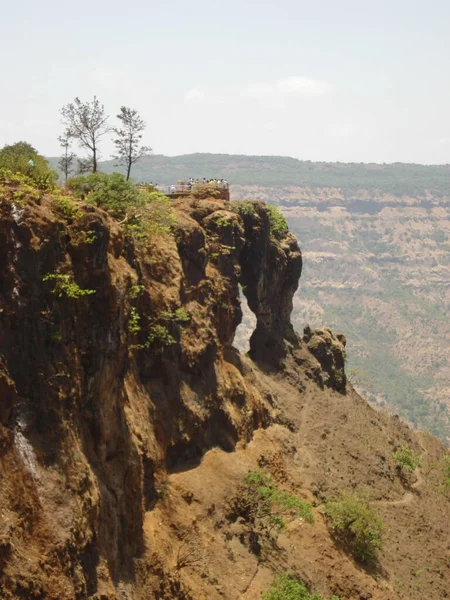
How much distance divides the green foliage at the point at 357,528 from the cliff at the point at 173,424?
0.62 meters

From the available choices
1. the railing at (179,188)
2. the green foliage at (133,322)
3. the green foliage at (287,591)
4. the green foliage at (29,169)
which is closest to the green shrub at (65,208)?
the green foliage at (29,169)

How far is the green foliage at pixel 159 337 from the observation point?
3494 centimetres

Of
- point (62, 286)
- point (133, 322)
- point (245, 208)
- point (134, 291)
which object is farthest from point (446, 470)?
point (62, 286)

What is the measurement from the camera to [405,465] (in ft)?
169

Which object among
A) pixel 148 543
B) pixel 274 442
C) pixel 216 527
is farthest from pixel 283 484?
pixel 148 543

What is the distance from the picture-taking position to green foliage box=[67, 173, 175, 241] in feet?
113

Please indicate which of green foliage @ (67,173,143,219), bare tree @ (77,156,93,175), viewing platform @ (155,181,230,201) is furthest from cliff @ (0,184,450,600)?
bare tree @ (77,156,93,175)

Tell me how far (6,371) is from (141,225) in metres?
14.3

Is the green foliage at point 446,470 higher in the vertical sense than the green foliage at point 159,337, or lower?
lower

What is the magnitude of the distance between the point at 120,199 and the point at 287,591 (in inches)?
687

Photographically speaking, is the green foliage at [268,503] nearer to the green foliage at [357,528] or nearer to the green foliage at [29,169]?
Result: the green foliage at [357,528]

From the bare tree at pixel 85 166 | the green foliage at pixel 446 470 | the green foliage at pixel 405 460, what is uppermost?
the bare tree at pixel 85 166

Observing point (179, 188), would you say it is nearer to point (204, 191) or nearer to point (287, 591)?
point (204, 191)

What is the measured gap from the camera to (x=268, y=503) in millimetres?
36625
